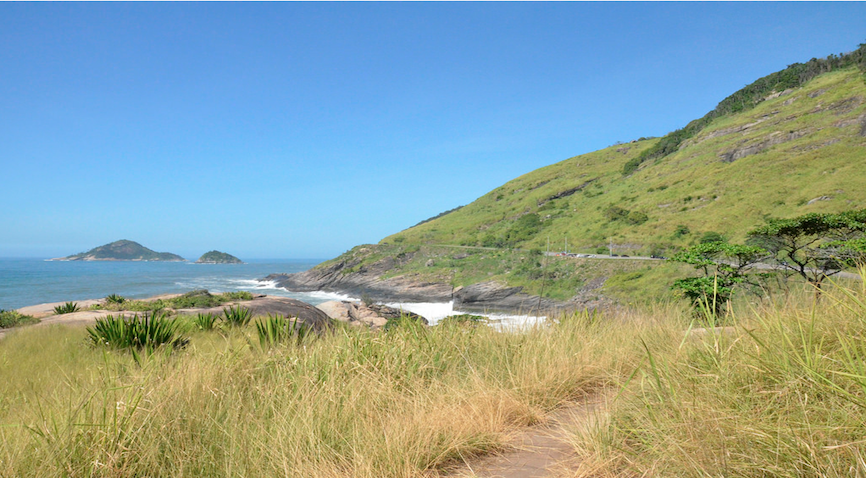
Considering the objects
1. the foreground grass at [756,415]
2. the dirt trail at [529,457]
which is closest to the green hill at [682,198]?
the foreground grass at [756,415]

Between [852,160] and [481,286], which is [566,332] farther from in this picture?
[852,160]

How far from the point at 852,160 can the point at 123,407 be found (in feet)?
223

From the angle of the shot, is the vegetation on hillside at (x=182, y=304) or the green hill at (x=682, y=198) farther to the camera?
the green hill at (x=682, y=198)

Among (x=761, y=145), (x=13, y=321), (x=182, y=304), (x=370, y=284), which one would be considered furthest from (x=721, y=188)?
(x=13, y=321)

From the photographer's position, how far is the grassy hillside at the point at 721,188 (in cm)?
4647

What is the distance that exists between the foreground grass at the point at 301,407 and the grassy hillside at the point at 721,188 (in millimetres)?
47484

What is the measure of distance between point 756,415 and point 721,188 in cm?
6552

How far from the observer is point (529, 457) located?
3020 mm

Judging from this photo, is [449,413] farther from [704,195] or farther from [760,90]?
[760,90]

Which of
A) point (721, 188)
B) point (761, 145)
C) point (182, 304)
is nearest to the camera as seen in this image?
point (182, 304)

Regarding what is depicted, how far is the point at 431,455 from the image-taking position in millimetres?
2910

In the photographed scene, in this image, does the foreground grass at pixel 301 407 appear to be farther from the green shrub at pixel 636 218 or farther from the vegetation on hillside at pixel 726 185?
the green shrub at pixel 636 218

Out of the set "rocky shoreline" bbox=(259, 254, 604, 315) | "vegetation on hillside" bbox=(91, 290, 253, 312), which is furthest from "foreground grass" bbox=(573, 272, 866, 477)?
"rocky shoreline" bbox=(259, 254, 604, 315)

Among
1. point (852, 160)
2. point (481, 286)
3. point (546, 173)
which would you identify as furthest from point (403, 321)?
point (546, 173)
